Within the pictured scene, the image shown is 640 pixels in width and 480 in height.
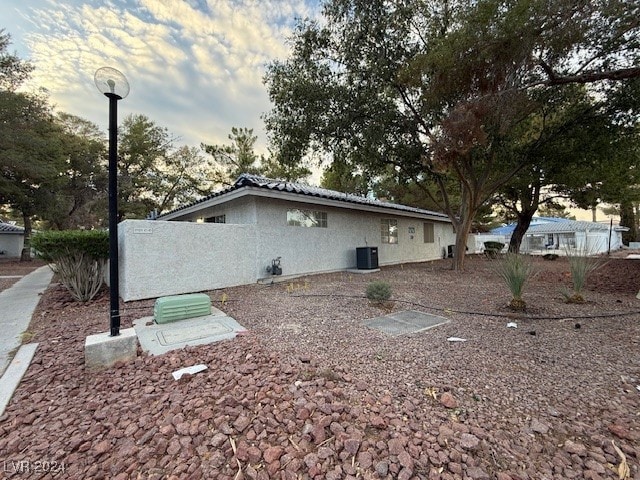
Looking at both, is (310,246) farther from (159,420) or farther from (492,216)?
(492,216)

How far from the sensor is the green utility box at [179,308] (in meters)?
4.30

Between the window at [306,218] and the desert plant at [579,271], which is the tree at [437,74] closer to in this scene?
the window at [306,218]

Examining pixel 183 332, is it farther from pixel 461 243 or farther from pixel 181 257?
pixel 461 243

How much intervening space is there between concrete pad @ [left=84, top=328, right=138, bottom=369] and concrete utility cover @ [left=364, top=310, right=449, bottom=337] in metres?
2.98

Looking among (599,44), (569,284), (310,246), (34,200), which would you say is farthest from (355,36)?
(34,200)

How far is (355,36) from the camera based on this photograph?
8.22m

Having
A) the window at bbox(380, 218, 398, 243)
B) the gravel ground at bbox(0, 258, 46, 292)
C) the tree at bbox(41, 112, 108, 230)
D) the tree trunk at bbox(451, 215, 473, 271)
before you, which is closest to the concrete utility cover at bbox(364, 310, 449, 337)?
the tree trunk at bbox(451, 215, 473, 271)

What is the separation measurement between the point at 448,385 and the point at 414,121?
9029 mm

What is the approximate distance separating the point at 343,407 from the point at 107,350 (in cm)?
245

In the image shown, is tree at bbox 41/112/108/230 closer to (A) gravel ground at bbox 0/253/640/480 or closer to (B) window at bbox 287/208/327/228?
(B) window at bbox 287/208/327/228

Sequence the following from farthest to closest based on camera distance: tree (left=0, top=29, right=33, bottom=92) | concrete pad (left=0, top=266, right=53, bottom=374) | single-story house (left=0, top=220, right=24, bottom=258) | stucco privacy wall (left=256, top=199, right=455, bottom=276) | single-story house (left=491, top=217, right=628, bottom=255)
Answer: single-story house (left=491, top=217, right=628, bottom=255)
single-story house (left=0, top=220, right=24, bottom=258)
tree (left=0, top=29, right=33, bottom=92)
stucco privacy wall (left=256, top=199, right=455, bottom=276)
concrete pad (left=0, top=266, right=53, bottom=374)

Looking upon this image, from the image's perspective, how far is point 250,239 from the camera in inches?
309

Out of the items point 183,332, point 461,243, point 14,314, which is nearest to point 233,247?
point 183,332

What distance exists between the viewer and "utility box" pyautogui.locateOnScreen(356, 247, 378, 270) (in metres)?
10.6
